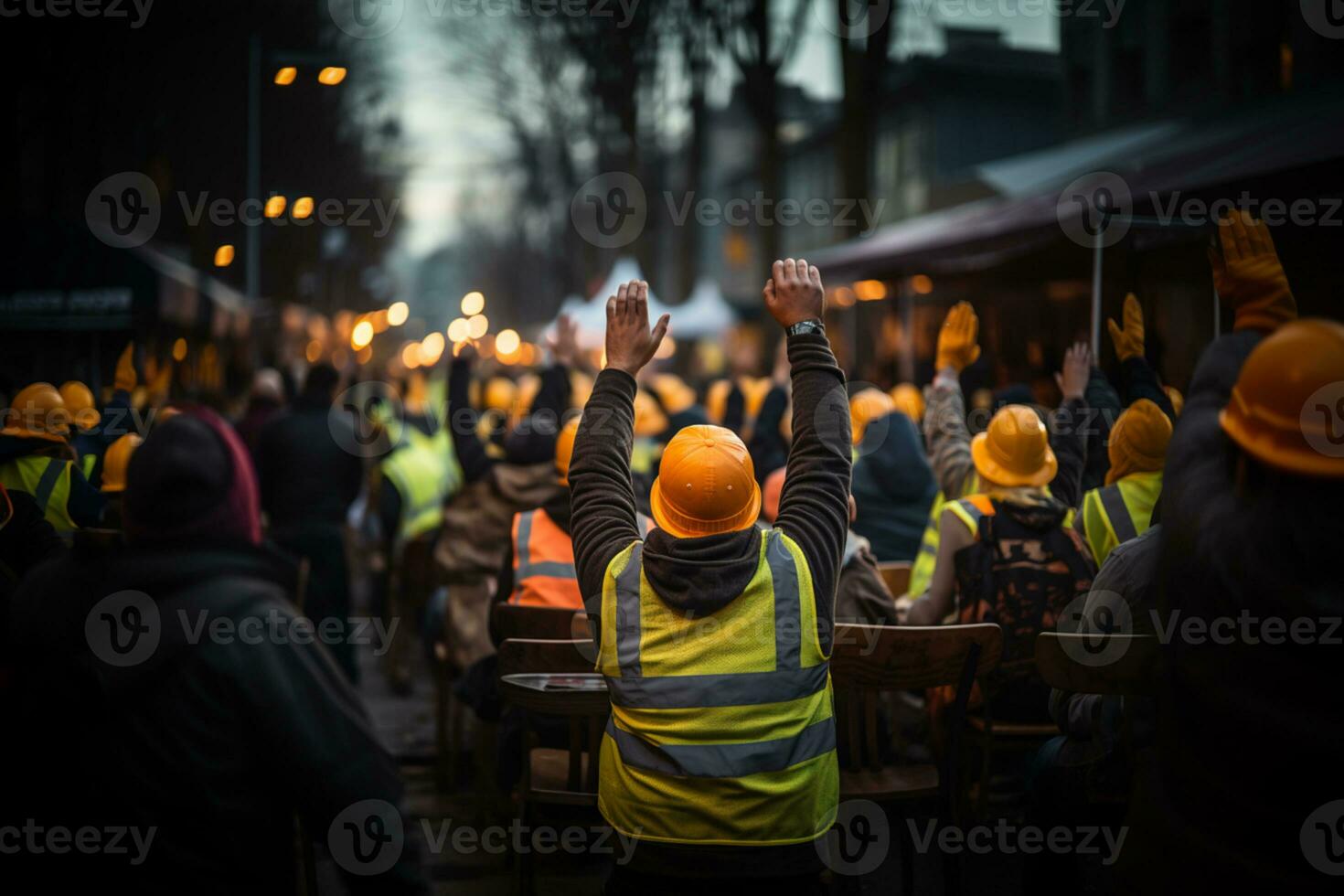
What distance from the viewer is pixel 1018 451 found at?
5.35 m

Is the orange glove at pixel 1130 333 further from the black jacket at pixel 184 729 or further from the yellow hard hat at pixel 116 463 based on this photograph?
the yellow hard hat at pixel 116 463

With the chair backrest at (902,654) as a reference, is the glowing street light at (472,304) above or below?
above

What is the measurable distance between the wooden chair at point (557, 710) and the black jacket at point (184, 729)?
1954 mm

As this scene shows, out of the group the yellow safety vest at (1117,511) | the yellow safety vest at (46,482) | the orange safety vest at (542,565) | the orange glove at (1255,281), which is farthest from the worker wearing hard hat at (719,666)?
the yellow safety vest at (46,482)

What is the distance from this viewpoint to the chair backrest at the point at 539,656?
4.89 metres

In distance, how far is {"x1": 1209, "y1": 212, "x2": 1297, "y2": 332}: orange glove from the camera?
116 inches

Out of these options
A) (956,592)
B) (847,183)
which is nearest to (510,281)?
(847,183)

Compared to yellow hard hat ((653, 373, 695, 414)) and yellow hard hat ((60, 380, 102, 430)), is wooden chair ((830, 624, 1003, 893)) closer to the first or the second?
yellow hard hat ((60, 380, 102, 430))

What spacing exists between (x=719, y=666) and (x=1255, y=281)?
1.56 metres

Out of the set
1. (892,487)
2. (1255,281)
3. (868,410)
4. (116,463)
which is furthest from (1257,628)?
(868,410)

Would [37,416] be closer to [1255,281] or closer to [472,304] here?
[1255,281]

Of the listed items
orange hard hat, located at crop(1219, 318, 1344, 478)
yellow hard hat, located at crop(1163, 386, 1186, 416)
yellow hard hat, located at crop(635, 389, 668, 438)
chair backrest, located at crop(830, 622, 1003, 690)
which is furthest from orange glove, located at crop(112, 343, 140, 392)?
orange hard hat, located at crop(1219, 318, 1344, 478)

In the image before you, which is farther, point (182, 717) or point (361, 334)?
point (361, 334)

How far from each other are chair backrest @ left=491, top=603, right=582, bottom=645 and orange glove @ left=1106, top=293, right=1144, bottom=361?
260 cm
